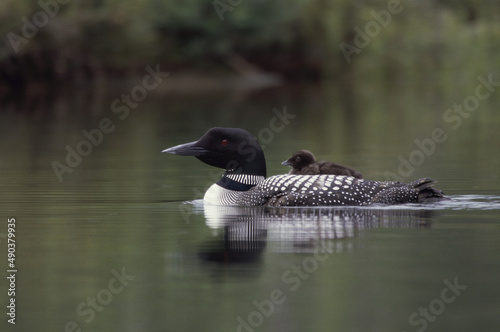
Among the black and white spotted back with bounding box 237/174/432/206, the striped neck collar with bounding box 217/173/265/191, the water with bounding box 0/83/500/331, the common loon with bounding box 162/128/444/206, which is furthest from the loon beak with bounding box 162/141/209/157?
the black and white spotted back with bounding box 237/174/432/206

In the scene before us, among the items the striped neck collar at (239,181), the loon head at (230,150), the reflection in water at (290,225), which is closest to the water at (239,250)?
the reflection in water at (290,225)

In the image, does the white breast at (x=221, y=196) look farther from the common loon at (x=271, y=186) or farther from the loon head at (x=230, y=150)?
the loon head at (x=230, y=150)

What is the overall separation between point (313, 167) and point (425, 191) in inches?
49.8

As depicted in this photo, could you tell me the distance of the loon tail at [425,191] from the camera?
374 inches

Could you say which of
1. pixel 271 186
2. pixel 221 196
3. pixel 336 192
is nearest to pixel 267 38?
pixel 221 196

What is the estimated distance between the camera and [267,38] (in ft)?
136

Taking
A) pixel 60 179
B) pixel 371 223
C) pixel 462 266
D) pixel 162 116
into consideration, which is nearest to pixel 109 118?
pixel 162 116

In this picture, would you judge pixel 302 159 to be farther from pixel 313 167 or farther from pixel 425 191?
pixel 425 191

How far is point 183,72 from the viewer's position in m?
42.2

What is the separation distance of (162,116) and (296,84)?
16974mm

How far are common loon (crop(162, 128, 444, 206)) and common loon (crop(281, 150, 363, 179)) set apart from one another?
59cm

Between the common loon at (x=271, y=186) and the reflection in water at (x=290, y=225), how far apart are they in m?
0.10

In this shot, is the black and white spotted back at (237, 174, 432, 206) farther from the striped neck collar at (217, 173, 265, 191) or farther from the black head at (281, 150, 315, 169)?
the black head at (281, 150, 315, 169)

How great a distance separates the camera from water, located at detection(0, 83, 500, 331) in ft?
18.8
